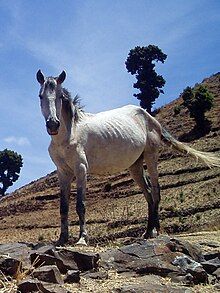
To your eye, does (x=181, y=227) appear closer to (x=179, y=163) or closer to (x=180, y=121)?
(x=179, y=163)

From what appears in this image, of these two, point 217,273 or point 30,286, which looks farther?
point 217,273

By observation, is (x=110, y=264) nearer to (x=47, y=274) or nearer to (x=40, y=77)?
(x=47, y=274)

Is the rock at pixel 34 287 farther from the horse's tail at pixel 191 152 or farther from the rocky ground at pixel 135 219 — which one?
the horse's tail at pixel 191 152

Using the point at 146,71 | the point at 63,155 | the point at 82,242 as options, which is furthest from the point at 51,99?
the point at 146,71

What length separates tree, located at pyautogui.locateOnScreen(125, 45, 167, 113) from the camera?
246 feet

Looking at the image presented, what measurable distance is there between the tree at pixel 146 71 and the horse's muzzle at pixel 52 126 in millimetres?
66228

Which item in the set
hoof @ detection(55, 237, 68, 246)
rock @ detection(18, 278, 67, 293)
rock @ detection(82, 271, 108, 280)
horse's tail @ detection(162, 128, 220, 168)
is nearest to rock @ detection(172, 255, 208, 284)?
rock @ detection(82, 271, 108, 280)

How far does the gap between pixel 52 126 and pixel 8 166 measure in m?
74.9

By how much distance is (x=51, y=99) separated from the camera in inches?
327

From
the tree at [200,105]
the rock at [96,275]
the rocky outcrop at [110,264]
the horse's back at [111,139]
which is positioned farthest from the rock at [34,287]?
the tree at [200,105]

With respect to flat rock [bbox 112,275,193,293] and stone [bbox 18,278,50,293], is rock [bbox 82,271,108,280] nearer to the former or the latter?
flat rock [bbox 112,275,193,293]

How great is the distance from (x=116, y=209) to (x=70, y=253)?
117 feet

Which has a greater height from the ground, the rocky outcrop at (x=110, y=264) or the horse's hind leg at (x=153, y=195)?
the horse's hind leg at (x=153, y=195)

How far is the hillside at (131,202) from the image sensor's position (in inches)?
1224
